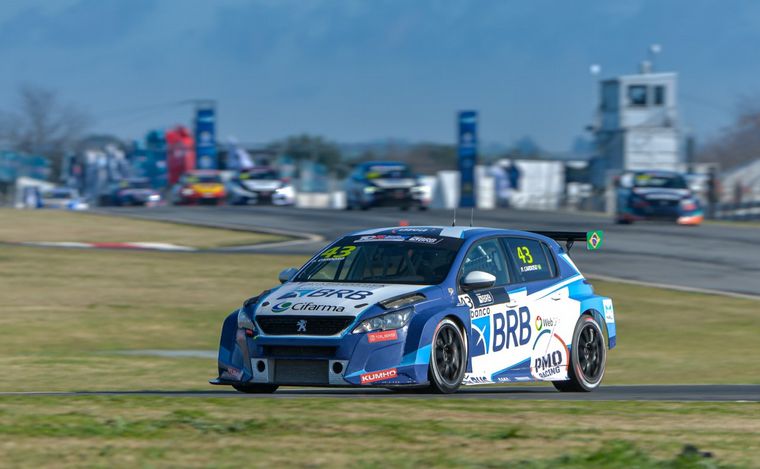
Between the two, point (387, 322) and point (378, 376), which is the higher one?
point (387, 322)

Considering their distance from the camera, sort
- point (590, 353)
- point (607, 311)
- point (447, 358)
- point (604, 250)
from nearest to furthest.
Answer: point (447, 358), point (590, 353), point (607, 311), point (604, 250)

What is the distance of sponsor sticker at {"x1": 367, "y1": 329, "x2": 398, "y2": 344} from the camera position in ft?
30.3

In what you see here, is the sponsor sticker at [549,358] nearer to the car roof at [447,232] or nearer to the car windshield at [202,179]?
the car roof at [447,232]

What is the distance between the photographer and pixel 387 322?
931 cm

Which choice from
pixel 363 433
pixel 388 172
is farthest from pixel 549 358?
pixel 388 172

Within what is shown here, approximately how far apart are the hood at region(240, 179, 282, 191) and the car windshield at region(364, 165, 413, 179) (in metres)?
5.28

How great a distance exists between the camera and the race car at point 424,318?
928cm

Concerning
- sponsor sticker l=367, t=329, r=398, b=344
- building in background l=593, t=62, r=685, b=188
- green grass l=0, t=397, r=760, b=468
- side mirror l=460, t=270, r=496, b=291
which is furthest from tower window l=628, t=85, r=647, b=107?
green grass l=0, t=397, r=760, b=468

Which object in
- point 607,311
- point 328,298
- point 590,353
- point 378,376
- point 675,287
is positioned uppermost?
point 328,298

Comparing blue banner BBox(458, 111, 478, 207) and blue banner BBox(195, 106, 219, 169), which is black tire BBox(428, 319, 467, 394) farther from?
blue banner BBox(195, 106, 219, 169)

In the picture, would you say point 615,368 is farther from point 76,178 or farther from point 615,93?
point 76,178

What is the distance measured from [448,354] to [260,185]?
1618 inches

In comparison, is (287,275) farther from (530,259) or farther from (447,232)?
(530,259)

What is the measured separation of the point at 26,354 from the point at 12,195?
3138 inches
